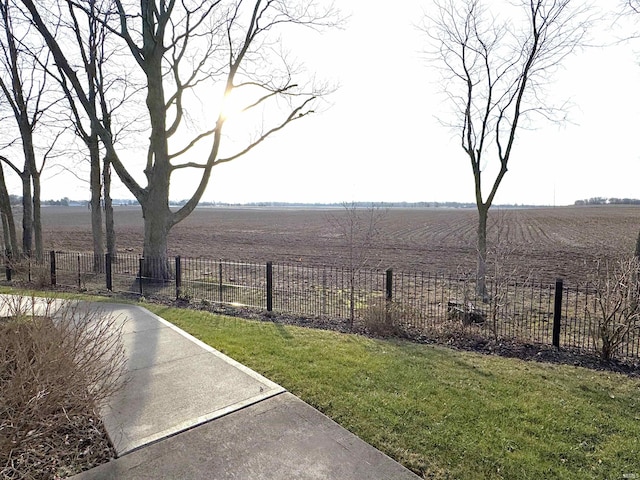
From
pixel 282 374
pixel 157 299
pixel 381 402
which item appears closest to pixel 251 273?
pixel 157 299

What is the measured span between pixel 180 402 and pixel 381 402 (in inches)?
81.6

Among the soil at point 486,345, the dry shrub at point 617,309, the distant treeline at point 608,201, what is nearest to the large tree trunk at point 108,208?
the soil at point 486,345

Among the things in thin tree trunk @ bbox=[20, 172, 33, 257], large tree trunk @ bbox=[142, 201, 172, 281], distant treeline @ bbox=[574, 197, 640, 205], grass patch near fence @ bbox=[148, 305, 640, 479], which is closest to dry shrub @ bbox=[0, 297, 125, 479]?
grass patch near fence @ bbox=[148, 305, 640, 479]

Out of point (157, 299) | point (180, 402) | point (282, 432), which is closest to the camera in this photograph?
point (282, 432)

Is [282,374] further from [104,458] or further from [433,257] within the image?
[433,257]

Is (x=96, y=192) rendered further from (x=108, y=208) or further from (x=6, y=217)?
(x=6, y=217)

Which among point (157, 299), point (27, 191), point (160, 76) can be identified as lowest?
point (157, 299)

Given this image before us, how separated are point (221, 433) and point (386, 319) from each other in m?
4.17

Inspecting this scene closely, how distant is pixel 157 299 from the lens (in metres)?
10.3

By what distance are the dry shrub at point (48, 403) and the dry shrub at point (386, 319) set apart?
4.53 metres

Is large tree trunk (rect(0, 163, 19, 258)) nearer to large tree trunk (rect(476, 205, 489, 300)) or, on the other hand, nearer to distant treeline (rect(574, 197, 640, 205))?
large tree trunk (rect(476, 205, 489, 300))

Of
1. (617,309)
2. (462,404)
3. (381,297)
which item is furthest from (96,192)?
(617,309)

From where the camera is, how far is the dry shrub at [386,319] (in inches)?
278

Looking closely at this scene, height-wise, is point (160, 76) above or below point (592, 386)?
above
